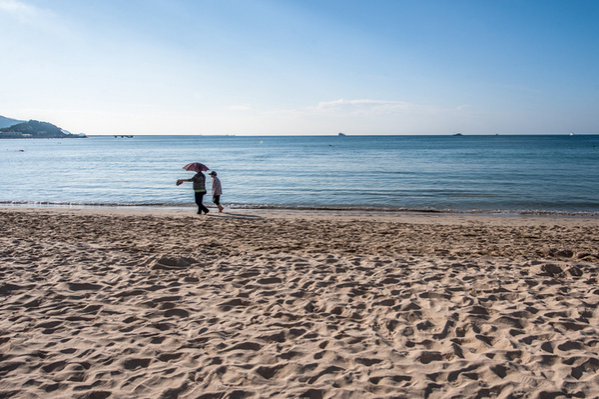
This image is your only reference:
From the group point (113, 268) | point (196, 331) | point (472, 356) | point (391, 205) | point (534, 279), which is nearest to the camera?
point (472, 356)

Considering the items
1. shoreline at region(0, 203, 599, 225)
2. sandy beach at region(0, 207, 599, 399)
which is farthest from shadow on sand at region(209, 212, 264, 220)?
sandy beach at region(0, 207, 599, 399)

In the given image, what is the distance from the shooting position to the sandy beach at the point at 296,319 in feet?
12.0

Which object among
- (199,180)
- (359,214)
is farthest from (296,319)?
(359,214)

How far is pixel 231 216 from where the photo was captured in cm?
1462

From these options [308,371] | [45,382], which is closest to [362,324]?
[308,371]

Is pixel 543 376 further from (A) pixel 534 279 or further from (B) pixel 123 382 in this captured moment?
(B) pixel 123 382

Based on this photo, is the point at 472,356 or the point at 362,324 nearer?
the point at 472,356

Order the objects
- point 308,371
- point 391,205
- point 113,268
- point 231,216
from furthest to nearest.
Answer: point 391,205, point 231,216, point 113,268, point 308,371

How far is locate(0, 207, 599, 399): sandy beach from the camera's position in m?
3.67

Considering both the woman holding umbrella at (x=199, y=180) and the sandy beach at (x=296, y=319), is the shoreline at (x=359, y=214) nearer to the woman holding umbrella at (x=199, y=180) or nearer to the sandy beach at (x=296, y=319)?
the woman holding umbrella at (x=199, y=180)

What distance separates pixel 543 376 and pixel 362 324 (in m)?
1.94

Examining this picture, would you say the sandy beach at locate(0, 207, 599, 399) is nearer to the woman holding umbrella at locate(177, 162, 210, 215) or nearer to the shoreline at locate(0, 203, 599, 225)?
the shoreline at locate(0, 203, 599, 225)

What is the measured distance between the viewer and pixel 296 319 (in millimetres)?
5078

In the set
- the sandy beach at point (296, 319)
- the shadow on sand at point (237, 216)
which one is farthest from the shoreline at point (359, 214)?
the sandy beach at point (296, 319)
